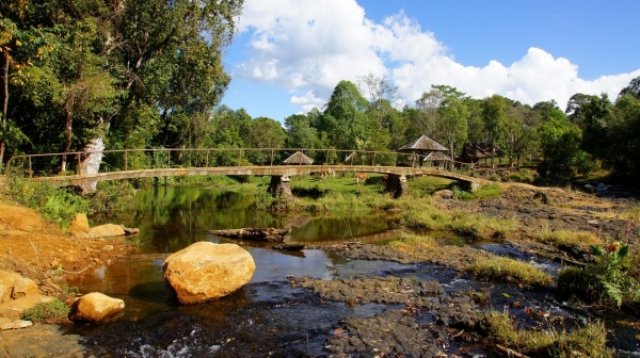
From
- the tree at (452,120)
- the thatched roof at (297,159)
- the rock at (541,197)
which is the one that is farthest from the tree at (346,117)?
the rock at (541,197)

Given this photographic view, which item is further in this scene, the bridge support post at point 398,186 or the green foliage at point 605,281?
the bridge support post at point 398,186

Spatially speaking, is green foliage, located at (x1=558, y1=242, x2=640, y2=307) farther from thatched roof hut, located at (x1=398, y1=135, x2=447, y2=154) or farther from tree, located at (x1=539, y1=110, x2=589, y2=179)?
tree, located at (x1=539, y1=110, x2=589, y2=179)

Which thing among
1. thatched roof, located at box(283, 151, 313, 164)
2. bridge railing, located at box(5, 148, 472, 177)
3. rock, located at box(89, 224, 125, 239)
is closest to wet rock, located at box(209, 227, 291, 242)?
rock, located at box(89, 224, 125, 239)

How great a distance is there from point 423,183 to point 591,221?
17.8m

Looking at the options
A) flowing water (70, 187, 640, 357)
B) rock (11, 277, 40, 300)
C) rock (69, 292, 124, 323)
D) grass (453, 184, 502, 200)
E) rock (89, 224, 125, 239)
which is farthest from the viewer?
grass (453, 184, 502, 200)

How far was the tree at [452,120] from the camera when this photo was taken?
6388 centimetres

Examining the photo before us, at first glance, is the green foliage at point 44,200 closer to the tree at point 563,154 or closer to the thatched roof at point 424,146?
the thatched roof at point 424,146

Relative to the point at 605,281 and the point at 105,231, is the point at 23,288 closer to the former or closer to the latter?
the point at 105,231

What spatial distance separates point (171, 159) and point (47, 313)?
48.2 m

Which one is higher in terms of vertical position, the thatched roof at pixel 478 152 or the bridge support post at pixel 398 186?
the thatched roof at pixel 478 152

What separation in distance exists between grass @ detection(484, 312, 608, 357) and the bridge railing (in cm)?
1789

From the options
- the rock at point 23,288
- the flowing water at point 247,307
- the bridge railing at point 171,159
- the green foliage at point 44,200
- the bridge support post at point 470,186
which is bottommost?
the flowing water at point 247,307

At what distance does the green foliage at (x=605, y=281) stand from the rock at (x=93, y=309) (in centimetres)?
1147

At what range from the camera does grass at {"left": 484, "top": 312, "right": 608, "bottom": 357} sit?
835cm
